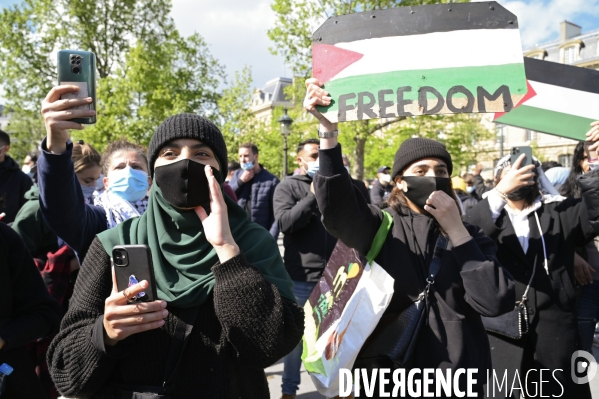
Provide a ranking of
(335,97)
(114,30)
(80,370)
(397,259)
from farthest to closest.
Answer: (114,30), (397,259), (335,97), (80,370)

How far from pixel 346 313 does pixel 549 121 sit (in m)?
2.11

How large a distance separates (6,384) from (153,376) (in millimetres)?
831

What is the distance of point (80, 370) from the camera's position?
1.67 meters

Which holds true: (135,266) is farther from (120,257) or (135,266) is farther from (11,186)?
(11,186)

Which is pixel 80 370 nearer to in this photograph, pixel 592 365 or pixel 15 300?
pixel 15 300

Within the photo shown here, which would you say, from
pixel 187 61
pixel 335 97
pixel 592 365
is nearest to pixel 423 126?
pixel 187 61

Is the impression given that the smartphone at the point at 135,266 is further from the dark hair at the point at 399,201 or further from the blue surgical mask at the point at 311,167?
the blue surgical mask at the point at 311,167

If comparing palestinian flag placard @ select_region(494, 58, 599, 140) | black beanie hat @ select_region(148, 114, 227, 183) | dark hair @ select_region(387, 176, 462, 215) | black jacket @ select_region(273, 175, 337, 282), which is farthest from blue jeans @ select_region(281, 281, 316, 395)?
black beanie hat @ select_region(148, 114, 227, 183)

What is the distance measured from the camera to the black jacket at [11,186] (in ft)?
15.7

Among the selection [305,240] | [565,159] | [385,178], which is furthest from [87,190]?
[565,159]

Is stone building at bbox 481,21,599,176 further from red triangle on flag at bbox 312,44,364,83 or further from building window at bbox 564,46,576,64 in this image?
red triangle on flag at bbox 312,44,364,83

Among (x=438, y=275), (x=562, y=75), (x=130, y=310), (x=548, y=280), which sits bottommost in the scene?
(x=548, y=280)

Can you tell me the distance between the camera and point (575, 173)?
185 inches

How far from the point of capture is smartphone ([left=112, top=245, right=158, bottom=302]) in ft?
5.01
